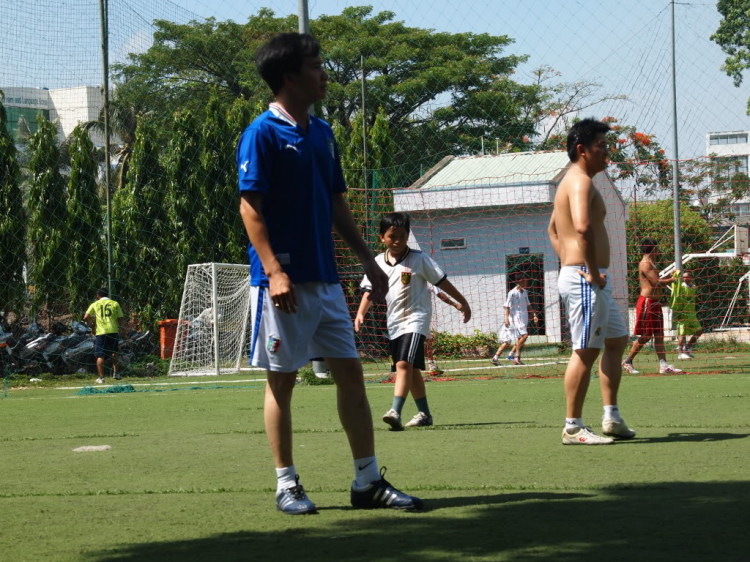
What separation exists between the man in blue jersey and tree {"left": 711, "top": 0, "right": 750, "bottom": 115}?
2570cm

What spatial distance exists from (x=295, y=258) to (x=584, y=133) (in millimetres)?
2951

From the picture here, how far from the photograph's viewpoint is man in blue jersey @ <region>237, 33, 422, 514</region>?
4.37 m

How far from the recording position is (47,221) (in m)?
23.2

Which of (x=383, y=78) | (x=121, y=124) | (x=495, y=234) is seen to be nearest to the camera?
(x=495, y=234)

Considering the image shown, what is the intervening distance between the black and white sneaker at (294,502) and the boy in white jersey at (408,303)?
403 cm

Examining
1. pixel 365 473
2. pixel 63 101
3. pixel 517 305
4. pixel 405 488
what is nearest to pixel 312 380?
pixel 517 305

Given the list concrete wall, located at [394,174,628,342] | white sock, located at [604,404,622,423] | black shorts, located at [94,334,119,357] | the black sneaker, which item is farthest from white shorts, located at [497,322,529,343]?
the black sneaker

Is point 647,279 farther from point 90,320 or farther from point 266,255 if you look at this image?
point 266,255

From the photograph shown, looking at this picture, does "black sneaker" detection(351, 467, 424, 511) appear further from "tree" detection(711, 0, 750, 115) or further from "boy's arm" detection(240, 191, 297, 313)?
"tree" detection(711, 0, 750, 115)

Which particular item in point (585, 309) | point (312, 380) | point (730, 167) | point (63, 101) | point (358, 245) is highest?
point (63, 101)

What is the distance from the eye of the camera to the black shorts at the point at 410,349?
8.49 meters

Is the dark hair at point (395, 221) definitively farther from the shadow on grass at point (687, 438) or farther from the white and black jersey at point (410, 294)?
the shadow on grass at point (687, 438)

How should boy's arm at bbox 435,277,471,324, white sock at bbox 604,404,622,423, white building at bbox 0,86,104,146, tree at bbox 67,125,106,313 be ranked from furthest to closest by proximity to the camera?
1. tree at bbox 67,125,106,313
2. white building at bbox 0,86,104,146
3. boy's arm at bbox 435,277,471,324
4. white sock at bbox 604,404,622,423

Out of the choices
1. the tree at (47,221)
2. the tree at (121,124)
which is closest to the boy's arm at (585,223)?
the tree at (47,221)
